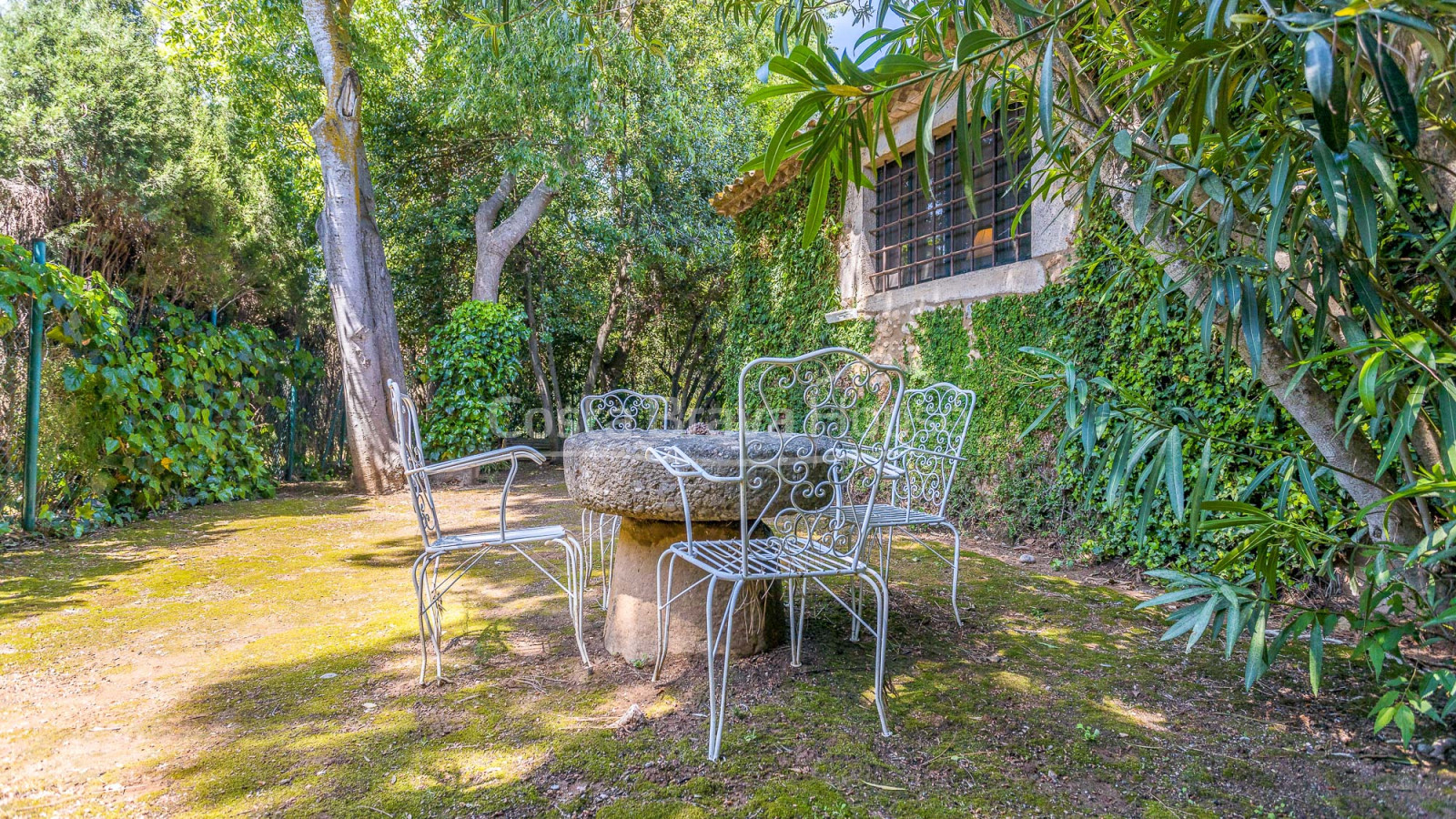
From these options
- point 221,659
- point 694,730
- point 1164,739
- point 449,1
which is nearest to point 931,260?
point 1164,739

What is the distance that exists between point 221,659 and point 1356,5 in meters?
3.25

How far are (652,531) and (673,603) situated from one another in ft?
0.81

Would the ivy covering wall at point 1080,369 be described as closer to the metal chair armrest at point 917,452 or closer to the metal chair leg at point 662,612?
the metal chair armrest at point 917,452

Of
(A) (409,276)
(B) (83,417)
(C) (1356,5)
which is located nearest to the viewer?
(C) (1356,5)

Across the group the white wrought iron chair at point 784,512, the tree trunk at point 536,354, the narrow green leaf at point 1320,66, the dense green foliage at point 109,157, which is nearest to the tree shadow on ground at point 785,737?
the white wrought iron chair at point 784,512

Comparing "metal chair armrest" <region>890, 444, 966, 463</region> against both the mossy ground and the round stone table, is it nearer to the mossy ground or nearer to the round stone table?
the mossy ground

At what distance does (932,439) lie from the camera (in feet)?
14.0

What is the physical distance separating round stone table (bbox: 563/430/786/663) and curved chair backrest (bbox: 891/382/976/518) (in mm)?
992

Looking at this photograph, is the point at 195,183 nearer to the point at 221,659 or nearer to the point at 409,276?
the point at 409,276

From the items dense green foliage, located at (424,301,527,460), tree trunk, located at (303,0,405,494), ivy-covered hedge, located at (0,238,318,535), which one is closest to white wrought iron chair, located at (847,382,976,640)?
dense green foliage, located at (424,301,527,460)

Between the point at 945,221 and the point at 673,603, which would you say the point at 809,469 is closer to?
the point at 673,603

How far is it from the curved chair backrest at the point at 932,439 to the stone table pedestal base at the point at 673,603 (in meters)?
0.97

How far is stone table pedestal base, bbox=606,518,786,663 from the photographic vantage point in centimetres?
223

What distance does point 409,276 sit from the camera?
329 inches
